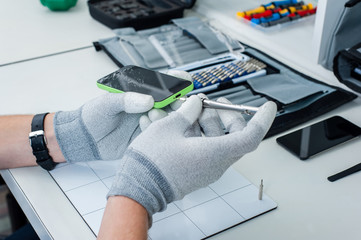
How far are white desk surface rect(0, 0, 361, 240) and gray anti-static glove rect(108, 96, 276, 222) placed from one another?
119mm

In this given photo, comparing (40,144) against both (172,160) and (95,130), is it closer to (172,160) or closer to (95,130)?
(95,130)

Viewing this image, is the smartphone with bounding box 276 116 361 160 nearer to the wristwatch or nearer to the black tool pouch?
the black tool pouch

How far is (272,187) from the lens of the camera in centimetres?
85

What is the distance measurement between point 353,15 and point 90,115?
69cm

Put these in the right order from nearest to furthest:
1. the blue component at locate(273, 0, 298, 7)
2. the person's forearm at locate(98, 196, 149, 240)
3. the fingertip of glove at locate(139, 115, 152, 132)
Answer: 1. the person's forearm at locate(98, 196, 149, 240)
2. the fingertip of glove at locate(139, 115, 152, 132)
3. the blue component at locate(273, 0, 298, 7)

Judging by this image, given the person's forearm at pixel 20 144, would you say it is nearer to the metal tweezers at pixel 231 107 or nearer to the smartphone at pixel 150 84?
the smartphone at pixel 150 84

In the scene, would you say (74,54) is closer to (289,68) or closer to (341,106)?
(289,68)

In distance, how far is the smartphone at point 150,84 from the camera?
2.75 ft

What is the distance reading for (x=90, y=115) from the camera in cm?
85

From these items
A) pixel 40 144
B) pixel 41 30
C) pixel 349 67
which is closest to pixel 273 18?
pixel 349 67

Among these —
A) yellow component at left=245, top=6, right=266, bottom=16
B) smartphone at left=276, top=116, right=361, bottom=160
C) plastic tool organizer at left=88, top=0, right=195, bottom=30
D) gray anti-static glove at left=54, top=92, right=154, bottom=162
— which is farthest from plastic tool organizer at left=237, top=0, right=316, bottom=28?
gray anti-static glove at left=54, top=92, right=154, bottom=162

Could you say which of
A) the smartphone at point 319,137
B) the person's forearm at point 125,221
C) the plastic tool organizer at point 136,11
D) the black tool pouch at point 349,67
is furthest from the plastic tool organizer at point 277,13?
the person's forearm at point 125,221

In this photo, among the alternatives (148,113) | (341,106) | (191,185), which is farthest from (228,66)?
(191,185)

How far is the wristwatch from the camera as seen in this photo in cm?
89
